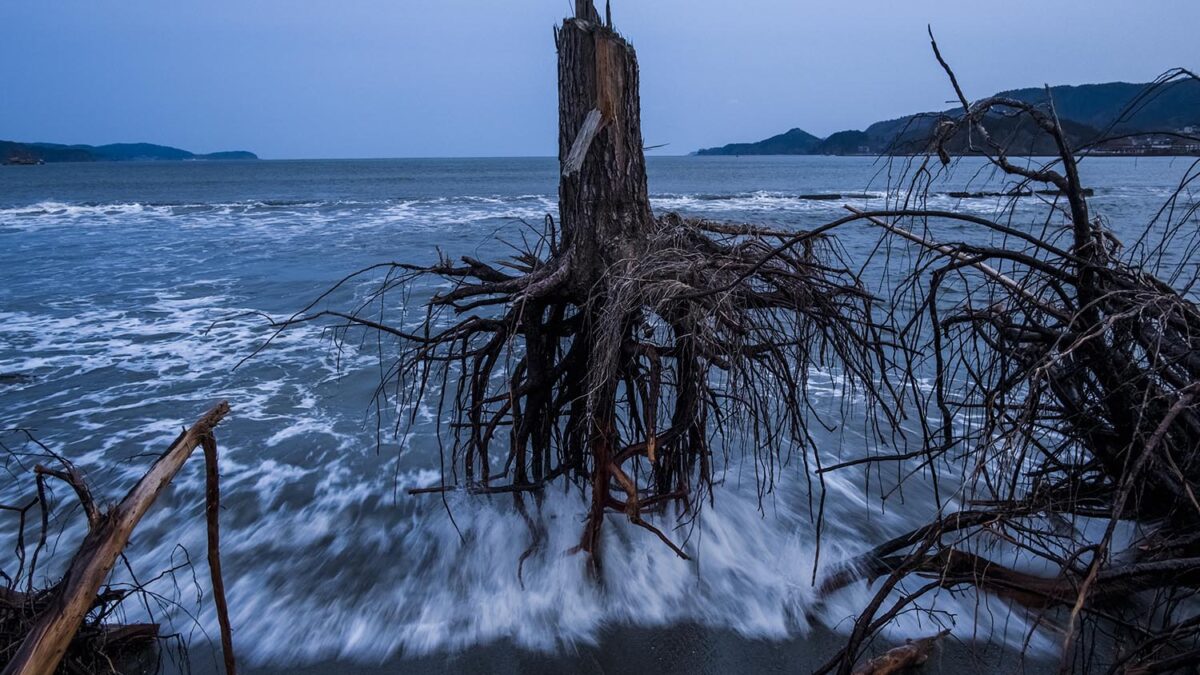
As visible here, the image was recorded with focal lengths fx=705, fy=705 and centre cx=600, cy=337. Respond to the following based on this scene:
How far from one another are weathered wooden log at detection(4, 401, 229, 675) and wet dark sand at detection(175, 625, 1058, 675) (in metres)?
2.31

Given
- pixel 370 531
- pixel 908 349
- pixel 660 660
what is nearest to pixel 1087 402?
pixel 908 349

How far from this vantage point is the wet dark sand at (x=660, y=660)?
4.00 m

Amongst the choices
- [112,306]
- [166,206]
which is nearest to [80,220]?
[166,206]

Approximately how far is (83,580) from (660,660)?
2993 mm

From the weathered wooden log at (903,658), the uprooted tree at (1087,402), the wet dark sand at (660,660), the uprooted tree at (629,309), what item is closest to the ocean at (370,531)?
the wet dark sand at (660,660)

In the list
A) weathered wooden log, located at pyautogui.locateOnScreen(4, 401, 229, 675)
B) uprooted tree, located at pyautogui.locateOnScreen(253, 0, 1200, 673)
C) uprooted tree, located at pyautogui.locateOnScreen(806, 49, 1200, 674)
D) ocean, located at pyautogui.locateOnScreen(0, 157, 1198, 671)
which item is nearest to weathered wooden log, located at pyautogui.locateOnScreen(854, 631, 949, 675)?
uprooted tree, located at pyautogui.locateOnScreen(253, 0, 1200, 673)

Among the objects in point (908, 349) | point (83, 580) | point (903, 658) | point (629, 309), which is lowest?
point (903, 658)

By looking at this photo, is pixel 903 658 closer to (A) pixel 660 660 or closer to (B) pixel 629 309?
(A) pixel 660 660

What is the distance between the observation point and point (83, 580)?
79.9 inches

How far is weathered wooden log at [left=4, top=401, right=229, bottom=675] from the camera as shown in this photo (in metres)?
1.93

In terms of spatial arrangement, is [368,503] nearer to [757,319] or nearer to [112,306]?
[757,319]

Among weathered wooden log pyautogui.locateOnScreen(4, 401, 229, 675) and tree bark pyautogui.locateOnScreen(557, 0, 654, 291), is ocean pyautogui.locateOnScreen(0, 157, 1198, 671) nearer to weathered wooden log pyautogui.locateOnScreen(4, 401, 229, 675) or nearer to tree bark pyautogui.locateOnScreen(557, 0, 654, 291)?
tree bark pyautogui.locateOnScreen(557, 0, 654, 291)

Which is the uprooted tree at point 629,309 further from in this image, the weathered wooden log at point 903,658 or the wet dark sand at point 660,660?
the weathered wooden log at point 903,658

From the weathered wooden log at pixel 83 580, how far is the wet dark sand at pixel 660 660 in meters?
2.31
